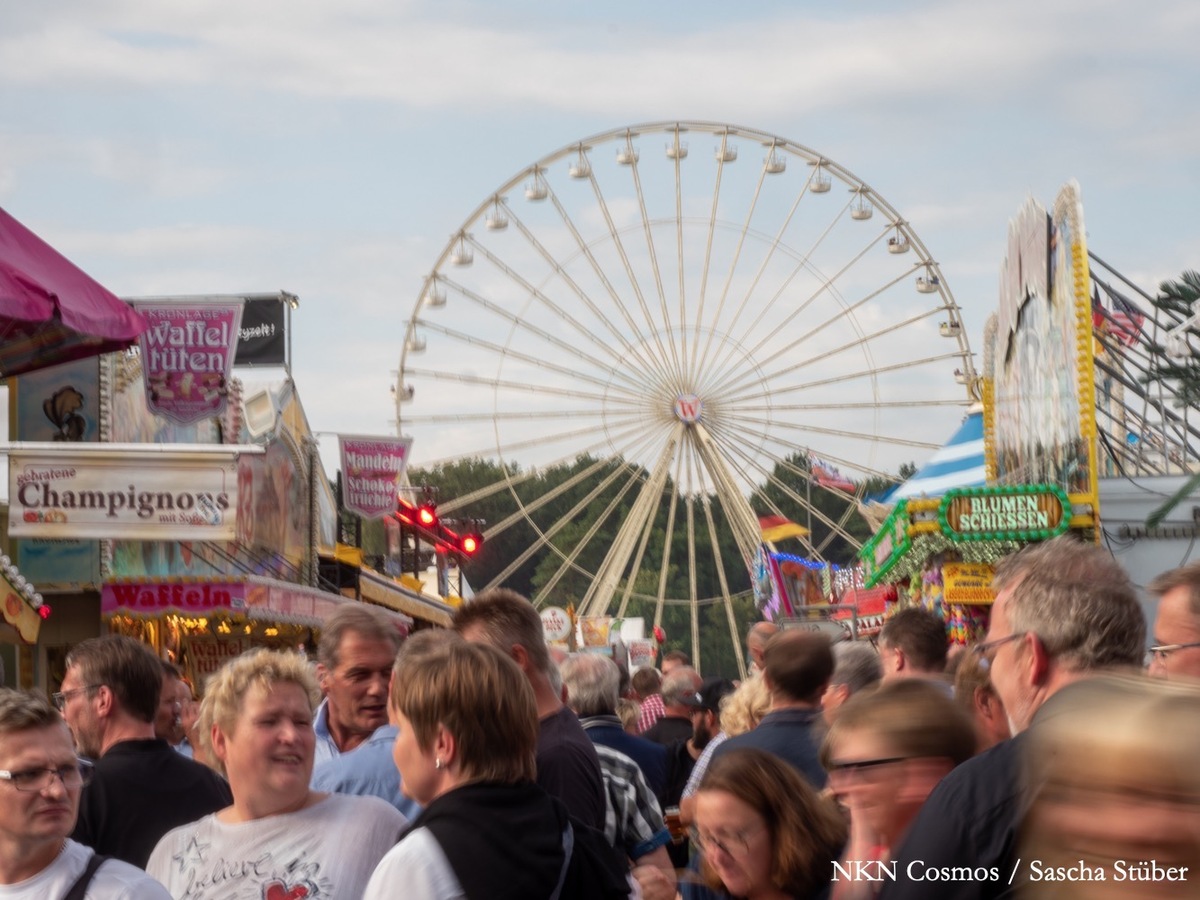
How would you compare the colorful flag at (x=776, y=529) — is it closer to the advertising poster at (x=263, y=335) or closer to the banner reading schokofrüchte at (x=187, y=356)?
the advertising poster at (x=263, y=335)

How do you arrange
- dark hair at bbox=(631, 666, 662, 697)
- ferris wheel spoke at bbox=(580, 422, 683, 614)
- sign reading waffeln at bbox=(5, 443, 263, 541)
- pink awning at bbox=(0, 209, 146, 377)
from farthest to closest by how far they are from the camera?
ferris wheel spoke at bbox=(580, 422, 683, 614) < sign reading waffeln at bbox=(5, 443, 263, 541) < dark hair at bbox=(631, 666, 662, 697) < pink awning at bbox=(0, 209, 146, 377)

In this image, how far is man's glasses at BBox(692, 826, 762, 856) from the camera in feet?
10.2

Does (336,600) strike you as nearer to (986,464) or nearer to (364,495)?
(364,495)

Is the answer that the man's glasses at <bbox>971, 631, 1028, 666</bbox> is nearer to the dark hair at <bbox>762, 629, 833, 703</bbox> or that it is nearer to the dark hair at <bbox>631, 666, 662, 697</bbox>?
the dark hair at <bbox>762, 629, 833, 703</bbox>

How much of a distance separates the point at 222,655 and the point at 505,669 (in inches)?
687

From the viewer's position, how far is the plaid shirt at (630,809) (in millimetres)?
4281

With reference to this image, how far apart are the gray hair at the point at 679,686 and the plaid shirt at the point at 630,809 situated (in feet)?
15.7

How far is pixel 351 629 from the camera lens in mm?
4484

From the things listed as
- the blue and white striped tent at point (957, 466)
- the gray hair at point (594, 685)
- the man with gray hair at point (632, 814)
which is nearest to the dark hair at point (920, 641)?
the man with gray hair at point (632, 814)

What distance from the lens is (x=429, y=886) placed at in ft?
8.75

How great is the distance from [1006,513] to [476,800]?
39.6 feet

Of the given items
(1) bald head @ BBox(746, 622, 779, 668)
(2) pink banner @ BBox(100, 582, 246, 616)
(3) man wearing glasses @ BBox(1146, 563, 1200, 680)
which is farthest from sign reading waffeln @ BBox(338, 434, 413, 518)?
(3) man wearing glasses @ BBox(1146, 563, 1200, 680)

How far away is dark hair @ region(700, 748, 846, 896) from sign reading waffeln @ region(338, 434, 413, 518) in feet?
67.2

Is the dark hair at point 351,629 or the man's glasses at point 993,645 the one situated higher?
the man's glasses at point 993,645
